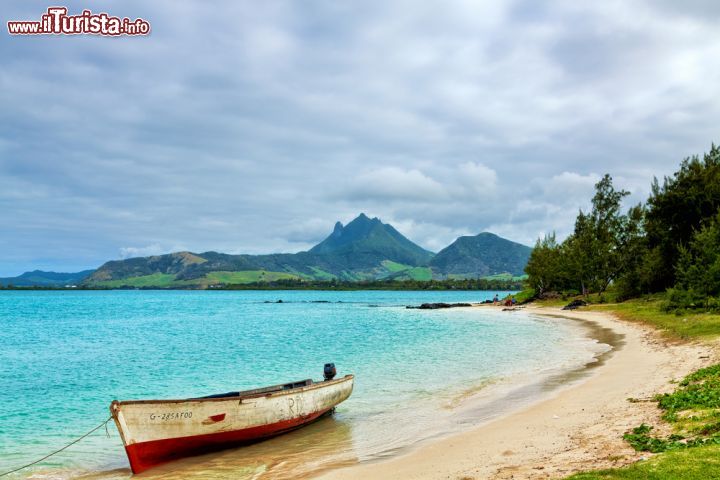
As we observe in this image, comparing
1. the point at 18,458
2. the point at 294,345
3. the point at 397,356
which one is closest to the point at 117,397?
the point at 18,458

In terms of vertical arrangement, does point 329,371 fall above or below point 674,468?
below

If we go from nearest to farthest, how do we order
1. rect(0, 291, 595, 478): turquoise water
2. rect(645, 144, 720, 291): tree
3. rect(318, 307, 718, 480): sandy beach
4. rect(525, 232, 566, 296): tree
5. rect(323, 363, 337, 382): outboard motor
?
rect(318, 307, 718, 480): sandy beach → rect(0, 291, 595, 478): turquoise water → rect(323, 363, 337, 382): outboard motor → rect(645, 144, 720, 291): tree → rect(525, 232, 566, 296): tree

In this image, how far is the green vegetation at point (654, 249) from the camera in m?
45.0

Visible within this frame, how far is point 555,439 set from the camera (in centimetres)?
1421

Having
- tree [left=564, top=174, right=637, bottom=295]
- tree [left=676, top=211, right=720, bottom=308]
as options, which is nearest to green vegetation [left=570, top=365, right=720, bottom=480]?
tree [left=676, top=211, right=720, bottom=308]

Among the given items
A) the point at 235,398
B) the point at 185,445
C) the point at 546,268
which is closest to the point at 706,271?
the point at 235,398

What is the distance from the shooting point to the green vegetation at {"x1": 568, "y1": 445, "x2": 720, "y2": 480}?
8828mm

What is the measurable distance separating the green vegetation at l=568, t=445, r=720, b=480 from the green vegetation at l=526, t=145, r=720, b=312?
1491 inches

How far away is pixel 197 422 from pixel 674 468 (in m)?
13.1

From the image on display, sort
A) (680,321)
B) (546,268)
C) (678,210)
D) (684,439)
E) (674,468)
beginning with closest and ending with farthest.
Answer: (674,468) < (684,439) < (680,321) < (678,210) < (546,268)

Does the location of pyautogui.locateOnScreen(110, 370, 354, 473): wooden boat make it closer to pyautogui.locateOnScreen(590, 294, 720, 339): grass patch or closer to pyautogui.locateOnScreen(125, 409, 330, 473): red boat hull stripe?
pyautogui.locateOnScreen(125, 409, 330, 473): red boat hull stripe

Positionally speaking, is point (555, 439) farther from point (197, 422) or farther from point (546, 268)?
point (546, 268)

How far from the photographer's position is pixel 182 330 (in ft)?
240

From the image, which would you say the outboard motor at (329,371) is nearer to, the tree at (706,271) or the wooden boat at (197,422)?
the wooden boat at (197,422)
